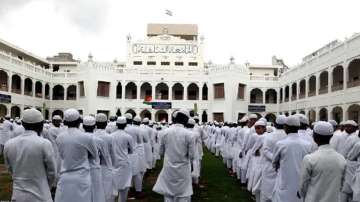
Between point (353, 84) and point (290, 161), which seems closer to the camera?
point (290, 161)

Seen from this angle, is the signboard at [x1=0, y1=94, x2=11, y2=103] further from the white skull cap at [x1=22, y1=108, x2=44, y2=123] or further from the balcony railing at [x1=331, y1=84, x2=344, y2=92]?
the white skull cap at [x1=22, y1=108, x2=44, y2=123]

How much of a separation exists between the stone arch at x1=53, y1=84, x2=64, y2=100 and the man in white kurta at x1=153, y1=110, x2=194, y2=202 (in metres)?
40.9

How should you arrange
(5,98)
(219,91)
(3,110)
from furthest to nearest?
(219,91), (3,110), (5,98)

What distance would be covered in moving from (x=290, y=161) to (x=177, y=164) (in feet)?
5.48

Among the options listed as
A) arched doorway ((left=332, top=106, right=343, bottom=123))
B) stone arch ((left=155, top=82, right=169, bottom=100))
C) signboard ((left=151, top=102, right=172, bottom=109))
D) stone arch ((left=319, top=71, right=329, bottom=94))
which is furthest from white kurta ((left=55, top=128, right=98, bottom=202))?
stone arch ((left=155, top=82, right=169, bottom=100))

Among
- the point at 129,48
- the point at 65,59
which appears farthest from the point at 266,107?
the point at 65,59

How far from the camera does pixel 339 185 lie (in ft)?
16.4

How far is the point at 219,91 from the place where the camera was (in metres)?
42.4

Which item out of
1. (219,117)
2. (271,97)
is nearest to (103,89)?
(219,117)

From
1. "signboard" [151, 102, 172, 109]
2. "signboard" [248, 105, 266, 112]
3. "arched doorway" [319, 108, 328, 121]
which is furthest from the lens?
"signboard" [248, 105, 266, 112]

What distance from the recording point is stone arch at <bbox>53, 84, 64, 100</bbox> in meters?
46.1

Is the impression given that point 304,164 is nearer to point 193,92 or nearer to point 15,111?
point 15,111

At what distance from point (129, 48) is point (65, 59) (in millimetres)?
13622

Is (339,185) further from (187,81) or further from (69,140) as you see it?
(187,81)
